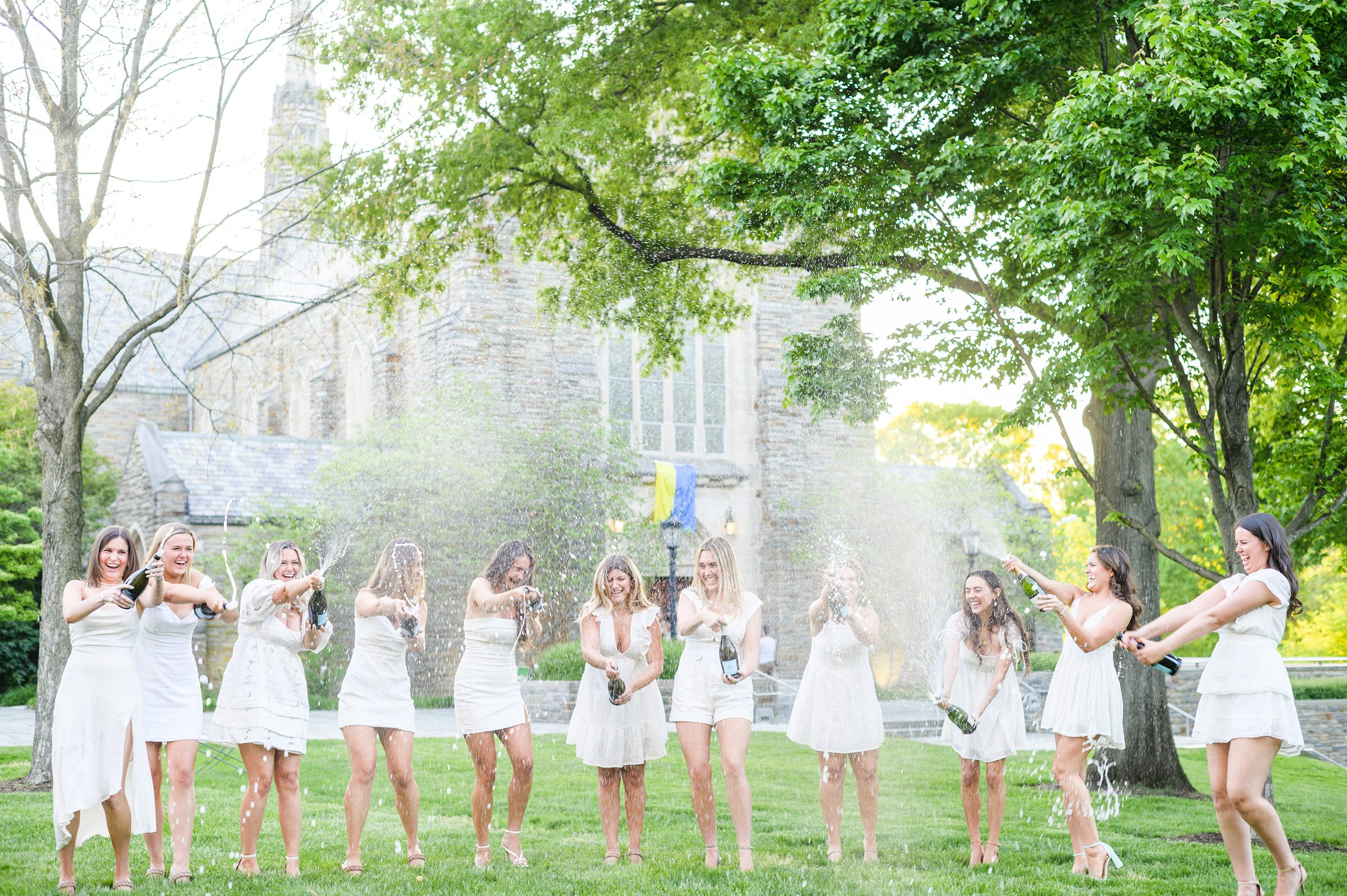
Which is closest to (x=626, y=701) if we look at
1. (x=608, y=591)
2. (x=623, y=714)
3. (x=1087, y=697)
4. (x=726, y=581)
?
(x=623, y=714)

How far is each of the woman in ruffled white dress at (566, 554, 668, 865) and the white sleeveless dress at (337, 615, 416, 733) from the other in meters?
1.05

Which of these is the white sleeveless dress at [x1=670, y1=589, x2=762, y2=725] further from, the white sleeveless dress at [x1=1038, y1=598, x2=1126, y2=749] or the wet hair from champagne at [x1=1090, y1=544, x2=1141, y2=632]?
the wet hair from champagne at [x1=1090, y1=544, x2=1141, y2=632]

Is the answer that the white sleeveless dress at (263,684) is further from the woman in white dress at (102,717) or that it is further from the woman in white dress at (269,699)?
the woman in white dress at (102,717)

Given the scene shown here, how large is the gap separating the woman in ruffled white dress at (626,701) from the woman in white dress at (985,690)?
68.8 inches

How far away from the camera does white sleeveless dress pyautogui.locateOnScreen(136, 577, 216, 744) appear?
6.73 meters

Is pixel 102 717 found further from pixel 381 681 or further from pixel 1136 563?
pixel 1136 563

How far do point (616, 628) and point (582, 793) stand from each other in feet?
14.7

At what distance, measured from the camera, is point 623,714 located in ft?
24.4

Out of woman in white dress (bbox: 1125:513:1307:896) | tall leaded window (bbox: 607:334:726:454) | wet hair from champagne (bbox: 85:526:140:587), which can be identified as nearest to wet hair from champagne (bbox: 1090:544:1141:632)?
woman in white dress (bbox: 1125:513:1307:896)

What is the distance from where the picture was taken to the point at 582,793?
11.4m

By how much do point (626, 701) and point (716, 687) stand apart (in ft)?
1.78

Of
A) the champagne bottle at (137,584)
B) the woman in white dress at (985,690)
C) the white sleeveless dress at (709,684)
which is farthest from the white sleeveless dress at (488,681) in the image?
the woman in white dress at (985,690)

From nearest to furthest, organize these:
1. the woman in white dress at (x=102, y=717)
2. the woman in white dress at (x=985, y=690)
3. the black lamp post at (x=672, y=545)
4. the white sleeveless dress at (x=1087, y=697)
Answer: the woman in white dress at (x=102, y=717)
the white sleeveless dress at (x=1087, y=697)
the woman in white dress at (x=985, y=690)
the black lamp post at (x=672, y=545)

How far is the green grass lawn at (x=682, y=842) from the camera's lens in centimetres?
680
